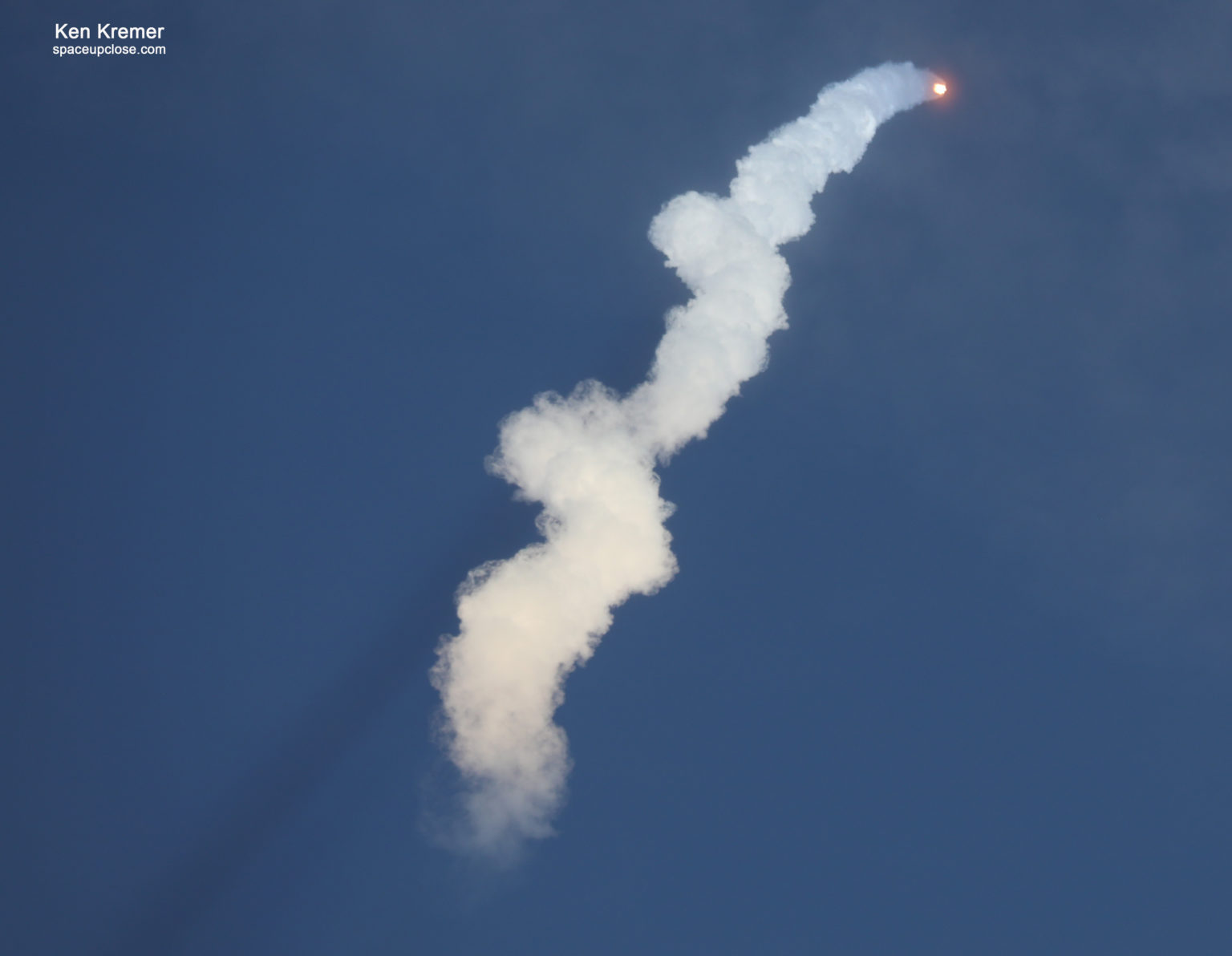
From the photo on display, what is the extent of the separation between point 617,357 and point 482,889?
19.5 metres

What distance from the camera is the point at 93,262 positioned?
35.2 m

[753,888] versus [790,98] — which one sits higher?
[790,98]

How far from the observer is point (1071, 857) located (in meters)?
32.9

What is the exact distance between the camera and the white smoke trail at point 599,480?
31469 mm

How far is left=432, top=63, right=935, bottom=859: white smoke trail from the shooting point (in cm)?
3147

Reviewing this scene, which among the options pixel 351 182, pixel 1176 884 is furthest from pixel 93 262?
pixel 1176 884

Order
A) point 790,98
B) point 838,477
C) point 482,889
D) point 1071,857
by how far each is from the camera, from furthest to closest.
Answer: point 790,98
point 838,477
point 1071,857
point 482,889

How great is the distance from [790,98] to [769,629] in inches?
872

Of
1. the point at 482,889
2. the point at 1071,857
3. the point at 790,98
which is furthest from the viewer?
the point at 790,98

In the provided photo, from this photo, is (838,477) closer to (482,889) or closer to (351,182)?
(482,889)

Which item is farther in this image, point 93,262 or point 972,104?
point 972,104

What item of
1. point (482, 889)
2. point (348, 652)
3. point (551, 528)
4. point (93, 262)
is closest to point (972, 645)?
point (551, 528)

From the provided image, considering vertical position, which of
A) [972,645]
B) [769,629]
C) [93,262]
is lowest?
[93,262]

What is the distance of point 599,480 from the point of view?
32.9m
